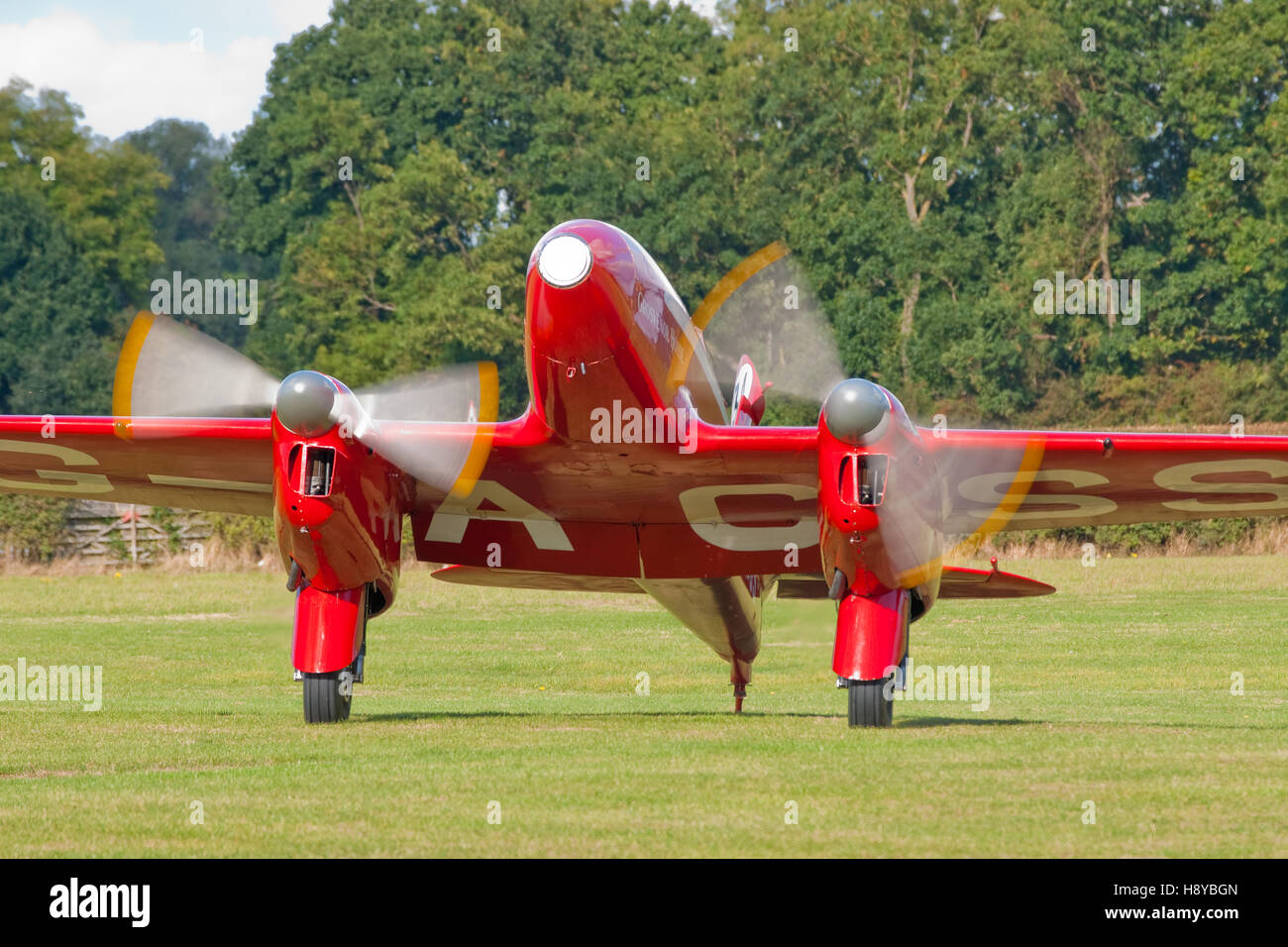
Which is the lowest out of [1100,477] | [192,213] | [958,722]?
[958,722]

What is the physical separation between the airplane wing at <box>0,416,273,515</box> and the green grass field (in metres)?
1.48

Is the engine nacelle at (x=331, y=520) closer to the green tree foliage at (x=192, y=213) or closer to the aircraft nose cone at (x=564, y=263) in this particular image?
the aircraft nose cone at (x=564, y=263)

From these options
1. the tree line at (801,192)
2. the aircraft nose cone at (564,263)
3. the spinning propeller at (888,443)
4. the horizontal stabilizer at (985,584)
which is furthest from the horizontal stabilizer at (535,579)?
the tree line at (801,192)

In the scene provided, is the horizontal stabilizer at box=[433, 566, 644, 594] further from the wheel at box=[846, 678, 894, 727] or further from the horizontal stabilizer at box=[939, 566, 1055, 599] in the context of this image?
the wheel at box=[846, 678, 894, 727]

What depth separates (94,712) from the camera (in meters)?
17.9

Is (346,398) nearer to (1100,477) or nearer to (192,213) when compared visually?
(1100,477)

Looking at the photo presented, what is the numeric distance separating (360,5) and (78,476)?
74331 mm

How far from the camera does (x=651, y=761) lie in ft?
40.3

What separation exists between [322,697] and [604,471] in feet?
11.5

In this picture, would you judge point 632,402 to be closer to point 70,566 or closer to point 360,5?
point 70,566

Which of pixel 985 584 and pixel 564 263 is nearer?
pixel 564 263

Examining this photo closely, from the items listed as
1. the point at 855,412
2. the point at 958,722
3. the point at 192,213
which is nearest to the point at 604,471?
the point at 855,412

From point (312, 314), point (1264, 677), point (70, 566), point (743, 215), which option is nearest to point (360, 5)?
point (312, 314)

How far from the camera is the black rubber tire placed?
51.6ft
